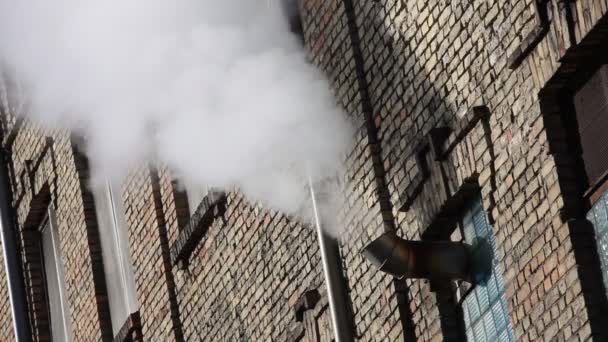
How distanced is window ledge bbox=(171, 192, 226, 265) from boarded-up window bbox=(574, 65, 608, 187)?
3.66m

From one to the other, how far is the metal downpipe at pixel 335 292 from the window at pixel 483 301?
0.85 m

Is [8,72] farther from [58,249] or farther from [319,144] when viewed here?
[319,144]

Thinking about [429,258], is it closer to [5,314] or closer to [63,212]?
[63,212]

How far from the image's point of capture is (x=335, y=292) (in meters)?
9.27

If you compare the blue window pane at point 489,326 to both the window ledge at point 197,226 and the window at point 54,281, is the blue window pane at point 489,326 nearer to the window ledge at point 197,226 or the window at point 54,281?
the window ledge at point 197,226

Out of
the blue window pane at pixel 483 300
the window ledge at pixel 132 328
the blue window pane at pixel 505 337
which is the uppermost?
the window ledge at pixel 132 328

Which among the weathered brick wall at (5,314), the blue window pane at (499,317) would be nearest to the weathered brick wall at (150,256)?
the weathered brick wall at (5,314)

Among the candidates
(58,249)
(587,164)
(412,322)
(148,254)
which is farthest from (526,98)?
(58,249)

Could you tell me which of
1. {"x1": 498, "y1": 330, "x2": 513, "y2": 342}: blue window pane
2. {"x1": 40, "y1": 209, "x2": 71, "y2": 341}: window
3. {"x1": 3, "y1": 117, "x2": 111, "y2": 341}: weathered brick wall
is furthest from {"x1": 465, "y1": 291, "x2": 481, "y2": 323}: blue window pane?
{"x1": 40, "y1": 209, "x2": 71, "y2": 341}: window

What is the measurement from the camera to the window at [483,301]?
8.26 metres

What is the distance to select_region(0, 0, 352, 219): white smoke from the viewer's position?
995cm

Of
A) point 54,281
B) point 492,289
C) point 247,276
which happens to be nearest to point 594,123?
point 492,289

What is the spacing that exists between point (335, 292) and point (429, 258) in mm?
942

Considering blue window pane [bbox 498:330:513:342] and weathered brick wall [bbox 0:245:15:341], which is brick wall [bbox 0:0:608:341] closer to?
blue window pane [bbox 498:330:513:342]
